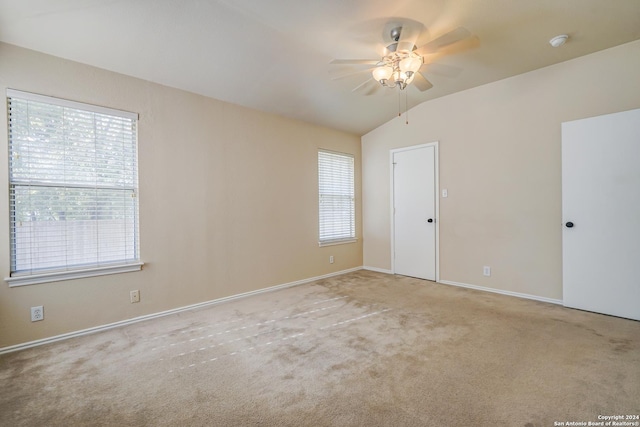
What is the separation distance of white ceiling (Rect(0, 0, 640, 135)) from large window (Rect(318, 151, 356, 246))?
5.38 ft

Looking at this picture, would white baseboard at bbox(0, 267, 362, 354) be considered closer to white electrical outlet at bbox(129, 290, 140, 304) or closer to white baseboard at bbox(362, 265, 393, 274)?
white electrical outlet at bbox(129, 290, 140, 304)

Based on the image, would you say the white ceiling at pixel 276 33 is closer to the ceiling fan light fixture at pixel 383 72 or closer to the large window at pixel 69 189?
the ceiling fan light fixture at pixel 383 72

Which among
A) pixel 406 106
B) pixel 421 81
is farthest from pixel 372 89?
pixel 406 106

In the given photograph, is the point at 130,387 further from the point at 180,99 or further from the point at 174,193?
the point at 180,99

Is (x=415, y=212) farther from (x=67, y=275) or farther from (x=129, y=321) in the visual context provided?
(x=67, y=275)

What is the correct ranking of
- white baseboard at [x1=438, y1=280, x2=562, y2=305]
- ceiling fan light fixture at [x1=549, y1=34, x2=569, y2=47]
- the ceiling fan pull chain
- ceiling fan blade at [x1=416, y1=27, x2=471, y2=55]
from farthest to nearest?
the ceiling fan pull chain < white baseboard at [x1=438, y1=280, x2=562, y2=305] < ceiling fan light fixture at [x1=549, y1=34, x2=569, y2=47] < ceiling fan blade at [x1=416, y1=27, x2=471, y2=55]

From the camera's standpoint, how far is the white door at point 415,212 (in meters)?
4.44

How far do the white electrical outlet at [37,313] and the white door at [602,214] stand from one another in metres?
5.24

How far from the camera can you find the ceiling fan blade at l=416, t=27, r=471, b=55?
2.12 metres

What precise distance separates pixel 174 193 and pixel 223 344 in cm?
173

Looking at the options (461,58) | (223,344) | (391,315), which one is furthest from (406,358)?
(461,58)

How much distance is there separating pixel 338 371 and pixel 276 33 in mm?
2906

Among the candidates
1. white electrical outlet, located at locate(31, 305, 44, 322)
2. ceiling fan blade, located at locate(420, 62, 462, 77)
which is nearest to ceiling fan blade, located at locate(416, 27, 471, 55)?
ceiling fan blade, located at locate(420, 62, 462, 77)

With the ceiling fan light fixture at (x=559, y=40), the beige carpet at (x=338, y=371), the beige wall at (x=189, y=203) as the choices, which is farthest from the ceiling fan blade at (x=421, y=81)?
the beige carpet at (x=338, y=371)
